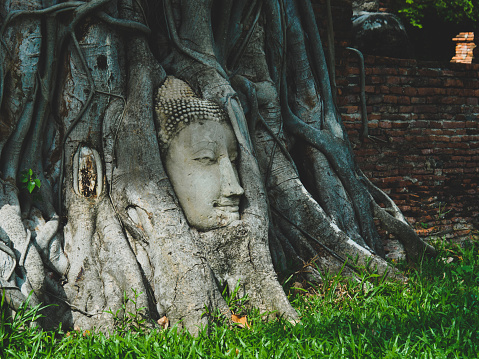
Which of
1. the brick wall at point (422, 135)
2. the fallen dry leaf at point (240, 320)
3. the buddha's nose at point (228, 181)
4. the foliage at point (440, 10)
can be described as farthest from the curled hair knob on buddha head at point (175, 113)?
the foliage at point (440, 10)

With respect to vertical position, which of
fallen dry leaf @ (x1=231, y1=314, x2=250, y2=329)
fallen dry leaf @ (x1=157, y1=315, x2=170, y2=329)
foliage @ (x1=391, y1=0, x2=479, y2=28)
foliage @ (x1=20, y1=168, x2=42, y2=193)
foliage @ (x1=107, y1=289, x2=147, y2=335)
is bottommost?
fallen dry leaf @ (x1=231, y1=314, x2=250, y2=329)

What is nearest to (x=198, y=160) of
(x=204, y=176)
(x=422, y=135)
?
(x=204, y=176)

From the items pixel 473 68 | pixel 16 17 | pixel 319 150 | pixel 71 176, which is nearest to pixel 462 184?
pixel 473 68

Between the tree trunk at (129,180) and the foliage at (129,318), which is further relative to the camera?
the tree trunk at (129,180)

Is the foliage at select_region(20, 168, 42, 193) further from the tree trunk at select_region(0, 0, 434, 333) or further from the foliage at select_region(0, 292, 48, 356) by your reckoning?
the foliage at select_region(0, 292, 48, 356)

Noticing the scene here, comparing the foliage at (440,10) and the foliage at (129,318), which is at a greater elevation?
the foliage at (440,10)

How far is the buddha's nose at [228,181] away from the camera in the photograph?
3.12 meters

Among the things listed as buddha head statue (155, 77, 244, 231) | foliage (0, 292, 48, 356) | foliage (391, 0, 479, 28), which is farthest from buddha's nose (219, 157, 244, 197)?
foliage (391, 0, 479, 28)

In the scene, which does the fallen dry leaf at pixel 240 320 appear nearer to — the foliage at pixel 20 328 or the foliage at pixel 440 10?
the foliage at pixel 20 328

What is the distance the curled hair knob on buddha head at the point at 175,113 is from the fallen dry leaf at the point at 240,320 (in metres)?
1.03

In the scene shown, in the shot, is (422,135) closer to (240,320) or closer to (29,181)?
(240,320)

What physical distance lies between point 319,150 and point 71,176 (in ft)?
6.40

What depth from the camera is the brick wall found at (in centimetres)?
545

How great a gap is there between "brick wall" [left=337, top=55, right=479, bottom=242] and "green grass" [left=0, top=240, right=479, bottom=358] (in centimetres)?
246
